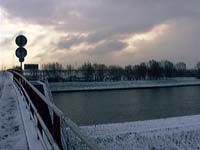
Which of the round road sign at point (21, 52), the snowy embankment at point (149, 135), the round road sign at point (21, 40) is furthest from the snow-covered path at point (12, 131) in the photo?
the snowy embankment at point (149, 135)

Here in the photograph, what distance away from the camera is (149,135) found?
24.4 meters

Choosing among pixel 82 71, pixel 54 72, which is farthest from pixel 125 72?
pixel 54 72

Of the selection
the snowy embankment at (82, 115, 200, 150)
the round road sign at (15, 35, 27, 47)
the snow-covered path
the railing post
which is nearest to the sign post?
the round road sign at (15, 35, 27, 47)

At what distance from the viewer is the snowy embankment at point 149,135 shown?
22.5 m

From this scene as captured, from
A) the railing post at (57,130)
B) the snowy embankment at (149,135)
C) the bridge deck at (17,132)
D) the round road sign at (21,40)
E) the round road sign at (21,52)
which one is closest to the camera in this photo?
the railing post at (57,130)

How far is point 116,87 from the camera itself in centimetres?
10344

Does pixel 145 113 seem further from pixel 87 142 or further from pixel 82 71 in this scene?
pixel 82 71

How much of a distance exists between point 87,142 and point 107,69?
165 meters

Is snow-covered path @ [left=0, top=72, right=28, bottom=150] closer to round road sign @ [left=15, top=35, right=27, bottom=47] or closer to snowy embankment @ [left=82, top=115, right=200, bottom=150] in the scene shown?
round road sign @ [left=15, top=35, right=27, bottom=47]

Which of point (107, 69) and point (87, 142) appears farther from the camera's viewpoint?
point (107, 69)

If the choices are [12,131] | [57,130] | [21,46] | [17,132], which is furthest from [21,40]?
[57,130]

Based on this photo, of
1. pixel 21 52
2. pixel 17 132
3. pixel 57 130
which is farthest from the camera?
pixel 21 52

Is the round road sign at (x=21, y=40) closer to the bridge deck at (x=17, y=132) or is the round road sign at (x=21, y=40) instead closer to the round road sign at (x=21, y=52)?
the round road sign at (x=21, y=52)

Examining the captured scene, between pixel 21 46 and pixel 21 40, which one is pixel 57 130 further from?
pixel 21 46
